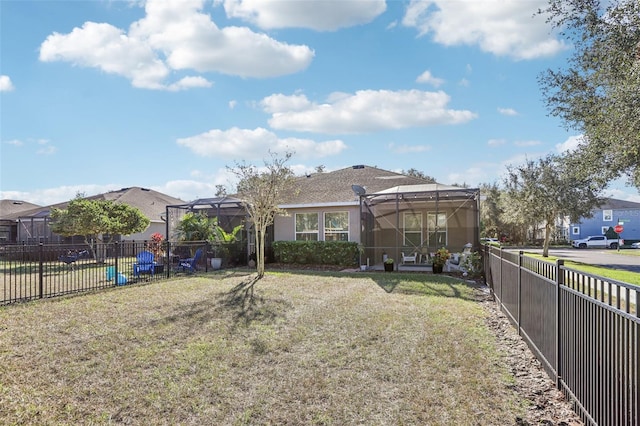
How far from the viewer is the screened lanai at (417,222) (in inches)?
643

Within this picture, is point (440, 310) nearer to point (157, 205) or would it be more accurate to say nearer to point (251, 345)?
point (251, 345)

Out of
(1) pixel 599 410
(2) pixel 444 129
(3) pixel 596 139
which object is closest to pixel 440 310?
(1) pixel 599 410

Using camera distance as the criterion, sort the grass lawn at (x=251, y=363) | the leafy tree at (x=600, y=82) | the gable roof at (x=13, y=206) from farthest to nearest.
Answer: the gable roof at (x=13, y=206), the leafy tree at (x=600, y=82), the grass lawn at (x=251, y=363)

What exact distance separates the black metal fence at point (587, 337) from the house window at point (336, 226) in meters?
12.0

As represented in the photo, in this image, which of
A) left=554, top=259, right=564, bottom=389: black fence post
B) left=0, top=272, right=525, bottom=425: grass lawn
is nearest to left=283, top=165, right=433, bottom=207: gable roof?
left=0, top=272, right=525, bottom=425: grass lawn

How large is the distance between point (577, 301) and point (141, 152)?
18.2 metres

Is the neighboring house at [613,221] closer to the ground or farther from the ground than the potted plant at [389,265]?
farther from the ground

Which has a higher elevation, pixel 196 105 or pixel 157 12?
pixel 157 12

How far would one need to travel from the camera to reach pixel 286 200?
18688 mm

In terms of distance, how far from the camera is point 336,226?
58.7 ft

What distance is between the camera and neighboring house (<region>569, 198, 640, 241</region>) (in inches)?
1868

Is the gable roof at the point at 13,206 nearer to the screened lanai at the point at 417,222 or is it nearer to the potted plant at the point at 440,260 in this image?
the screened lanai at the point at 417,222

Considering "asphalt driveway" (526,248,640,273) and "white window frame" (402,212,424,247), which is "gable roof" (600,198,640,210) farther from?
"white window frame" (402,212,424,247)

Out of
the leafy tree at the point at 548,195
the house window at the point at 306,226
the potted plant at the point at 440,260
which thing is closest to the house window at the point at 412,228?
the potted plant at the point at 440,260
